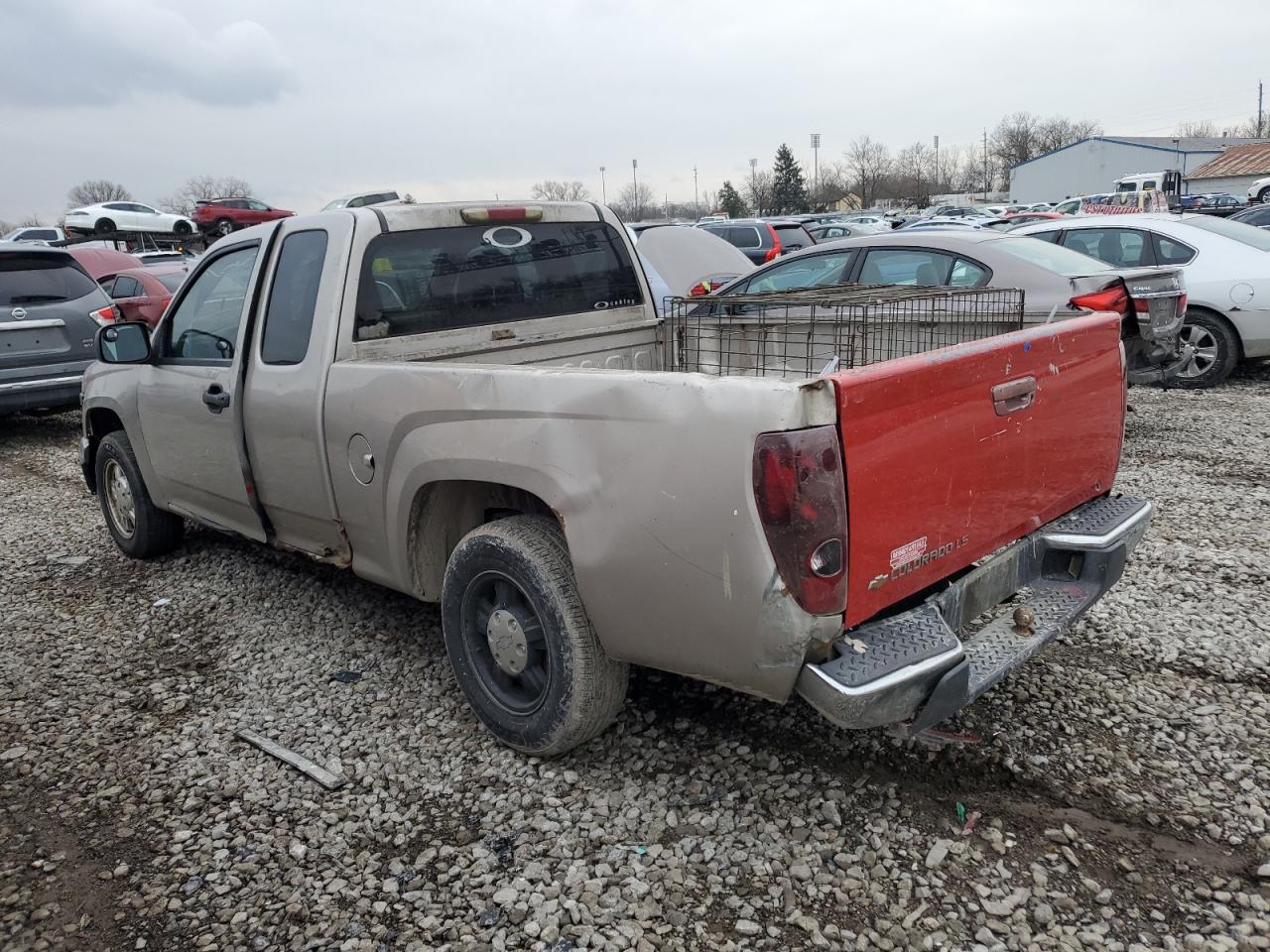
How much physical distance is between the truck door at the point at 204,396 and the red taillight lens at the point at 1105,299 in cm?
518

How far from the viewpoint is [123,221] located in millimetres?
29375

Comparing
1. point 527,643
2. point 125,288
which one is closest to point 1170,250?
point 527,643

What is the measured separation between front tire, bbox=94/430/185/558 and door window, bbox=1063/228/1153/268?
27.6 ft

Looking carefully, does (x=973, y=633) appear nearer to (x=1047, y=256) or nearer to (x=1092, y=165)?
(x=1047, y=256)

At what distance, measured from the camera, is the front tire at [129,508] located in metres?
5.23

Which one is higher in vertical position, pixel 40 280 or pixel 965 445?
pixel 40 280

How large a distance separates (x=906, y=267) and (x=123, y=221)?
29495 millimetres

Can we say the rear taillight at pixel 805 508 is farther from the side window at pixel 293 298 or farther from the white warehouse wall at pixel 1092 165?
the white warehouse wall at pixel 1092 165

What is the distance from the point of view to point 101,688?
3.90 metres

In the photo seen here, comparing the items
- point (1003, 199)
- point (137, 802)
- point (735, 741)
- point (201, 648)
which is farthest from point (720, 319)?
point (1003, 199)

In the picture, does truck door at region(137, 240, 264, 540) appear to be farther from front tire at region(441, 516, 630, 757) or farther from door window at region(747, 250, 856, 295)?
door window at region(747, 250, 856, 295)

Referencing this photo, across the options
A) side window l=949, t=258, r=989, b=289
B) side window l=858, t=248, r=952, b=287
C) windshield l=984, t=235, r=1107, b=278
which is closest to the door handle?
side window l=858, t=248, r=952, b=287

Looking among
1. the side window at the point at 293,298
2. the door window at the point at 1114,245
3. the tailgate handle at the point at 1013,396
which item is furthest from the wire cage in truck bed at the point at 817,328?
the door window at the point at 1114,245

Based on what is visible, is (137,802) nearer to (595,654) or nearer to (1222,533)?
(595,654)
